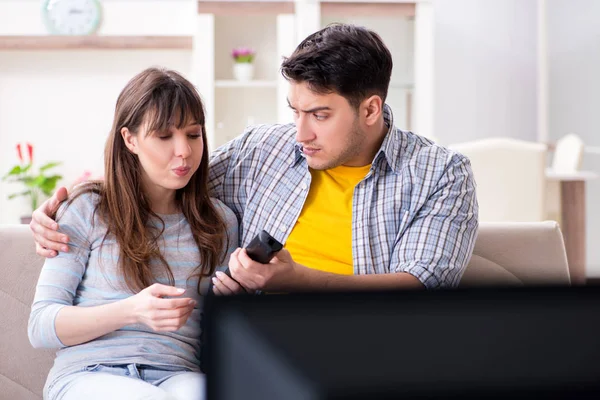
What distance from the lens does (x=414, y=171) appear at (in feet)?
5.45

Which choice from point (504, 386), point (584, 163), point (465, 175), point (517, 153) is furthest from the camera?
point (584, 163)

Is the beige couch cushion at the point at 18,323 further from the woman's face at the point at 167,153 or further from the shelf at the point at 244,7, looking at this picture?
the shelf at the point at 244,7

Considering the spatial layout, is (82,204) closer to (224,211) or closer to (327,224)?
(224,211)

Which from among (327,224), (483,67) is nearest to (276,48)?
(483,67)

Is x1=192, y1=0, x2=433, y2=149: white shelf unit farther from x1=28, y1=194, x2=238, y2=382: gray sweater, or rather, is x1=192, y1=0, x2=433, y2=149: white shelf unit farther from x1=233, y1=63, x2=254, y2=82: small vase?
x1=28, y1=194, x2=238, y2=382: gray sweater

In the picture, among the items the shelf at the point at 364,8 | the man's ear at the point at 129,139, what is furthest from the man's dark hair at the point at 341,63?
the shelf at the point at 364,8

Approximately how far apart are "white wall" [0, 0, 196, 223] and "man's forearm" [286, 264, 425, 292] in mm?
3350

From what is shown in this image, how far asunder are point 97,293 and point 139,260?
0.32 ft

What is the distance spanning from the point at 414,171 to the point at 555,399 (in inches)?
56.4

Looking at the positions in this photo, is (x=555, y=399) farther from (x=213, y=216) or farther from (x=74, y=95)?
(x=74, y=95)

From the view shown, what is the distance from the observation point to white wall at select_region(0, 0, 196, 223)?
15.1ft

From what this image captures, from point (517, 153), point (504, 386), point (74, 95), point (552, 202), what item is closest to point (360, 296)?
point (504, 386)

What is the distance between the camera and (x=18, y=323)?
162 centimetres

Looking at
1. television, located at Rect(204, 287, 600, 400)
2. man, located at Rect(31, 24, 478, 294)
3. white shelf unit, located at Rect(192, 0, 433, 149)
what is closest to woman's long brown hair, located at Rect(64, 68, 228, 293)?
man, located at Rect(31, 24, 478, 294)
